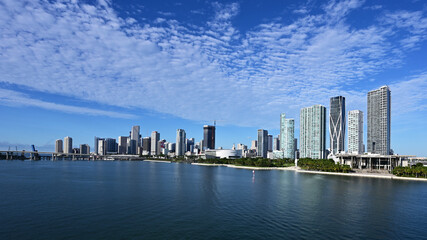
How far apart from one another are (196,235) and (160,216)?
12.1 m

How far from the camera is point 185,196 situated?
69.3m

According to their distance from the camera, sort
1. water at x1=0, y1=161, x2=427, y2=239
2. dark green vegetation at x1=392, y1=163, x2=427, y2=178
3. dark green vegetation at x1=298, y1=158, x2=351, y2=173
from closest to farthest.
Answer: water at x1=0, y1=161, x2=427, y2=239, dark green vegetation at x1=392, y1=163, x2=427, y2=178, dark green vegetation at x1=298, y1=158, x2=351, y2=173

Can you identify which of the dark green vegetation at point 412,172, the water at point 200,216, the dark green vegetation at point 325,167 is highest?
the water at point 200,216

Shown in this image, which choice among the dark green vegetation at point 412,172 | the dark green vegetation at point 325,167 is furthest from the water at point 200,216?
the dark green vegetation at point 325,167

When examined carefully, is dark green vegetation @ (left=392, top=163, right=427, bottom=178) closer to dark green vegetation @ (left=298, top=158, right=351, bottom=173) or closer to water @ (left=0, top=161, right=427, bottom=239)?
dark green vegetation @ (left=298, top=158, right=351, bottom=173)

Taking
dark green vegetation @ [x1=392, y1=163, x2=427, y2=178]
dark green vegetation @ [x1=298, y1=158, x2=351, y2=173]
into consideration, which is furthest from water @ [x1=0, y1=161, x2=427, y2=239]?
dark green vegetation @ [x1=298, y1=158, x2=351, y2=173]

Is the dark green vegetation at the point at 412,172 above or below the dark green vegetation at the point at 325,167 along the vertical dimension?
above

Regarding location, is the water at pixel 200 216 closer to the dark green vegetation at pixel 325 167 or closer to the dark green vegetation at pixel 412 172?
the dark green vegetation at pixel 412 172

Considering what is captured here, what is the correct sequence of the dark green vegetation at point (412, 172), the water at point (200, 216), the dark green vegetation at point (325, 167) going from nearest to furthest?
the water at point (200, 216)
the dark green vegetation at point (412, 172)
the dark green vegetation at point (325, 167)

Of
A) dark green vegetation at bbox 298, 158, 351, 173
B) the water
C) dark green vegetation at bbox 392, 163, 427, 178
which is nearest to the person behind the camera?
the water


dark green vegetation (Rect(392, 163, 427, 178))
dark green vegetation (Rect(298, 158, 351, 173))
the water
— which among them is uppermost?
the water

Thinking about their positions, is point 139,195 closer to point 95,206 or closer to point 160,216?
point 95,206

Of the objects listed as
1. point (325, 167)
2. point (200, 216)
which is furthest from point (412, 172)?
point (200, 216)

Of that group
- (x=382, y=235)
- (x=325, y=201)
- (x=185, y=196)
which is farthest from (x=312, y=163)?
(x=382, y=235)
